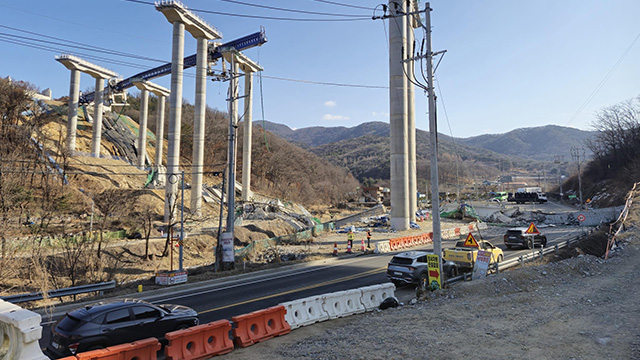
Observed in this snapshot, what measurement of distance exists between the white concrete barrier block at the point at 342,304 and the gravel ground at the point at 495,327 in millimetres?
219

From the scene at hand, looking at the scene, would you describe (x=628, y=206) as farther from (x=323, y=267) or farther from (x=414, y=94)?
(x=323, y=267)

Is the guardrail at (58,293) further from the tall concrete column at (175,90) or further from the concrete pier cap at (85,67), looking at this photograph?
the concrete pier cap at (85,67)

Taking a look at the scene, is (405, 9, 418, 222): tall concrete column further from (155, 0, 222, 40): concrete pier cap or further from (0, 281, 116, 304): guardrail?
(0, 281, 116, 304): guardrail

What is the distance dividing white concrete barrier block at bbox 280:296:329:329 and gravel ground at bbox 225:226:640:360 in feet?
0.65

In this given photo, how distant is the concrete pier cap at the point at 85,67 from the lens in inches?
2010

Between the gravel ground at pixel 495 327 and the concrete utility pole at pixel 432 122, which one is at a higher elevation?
the concrete utility pole at pixel 432 122

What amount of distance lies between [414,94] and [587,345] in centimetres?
4452

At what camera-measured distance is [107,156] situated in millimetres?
56375

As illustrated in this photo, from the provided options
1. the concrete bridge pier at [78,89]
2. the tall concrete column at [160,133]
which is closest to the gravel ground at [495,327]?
the tall concrete column at [160,133]

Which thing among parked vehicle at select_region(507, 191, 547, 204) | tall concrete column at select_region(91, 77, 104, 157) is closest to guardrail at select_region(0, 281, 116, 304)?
tall concrete column at select_region(91, 77, 104, 157)

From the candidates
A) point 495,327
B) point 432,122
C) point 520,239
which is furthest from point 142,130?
point 495,327

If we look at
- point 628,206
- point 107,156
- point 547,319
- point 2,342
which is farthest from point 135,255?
point 628,206

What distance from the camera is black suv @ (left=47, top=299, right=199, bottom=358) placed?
7.26m

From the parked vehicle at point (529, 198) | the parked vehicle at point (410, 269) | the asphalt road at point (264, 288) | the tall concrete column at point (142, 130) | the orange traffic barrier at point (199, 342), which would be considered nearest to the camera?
the orange traffic barrier at point (199, 342)
